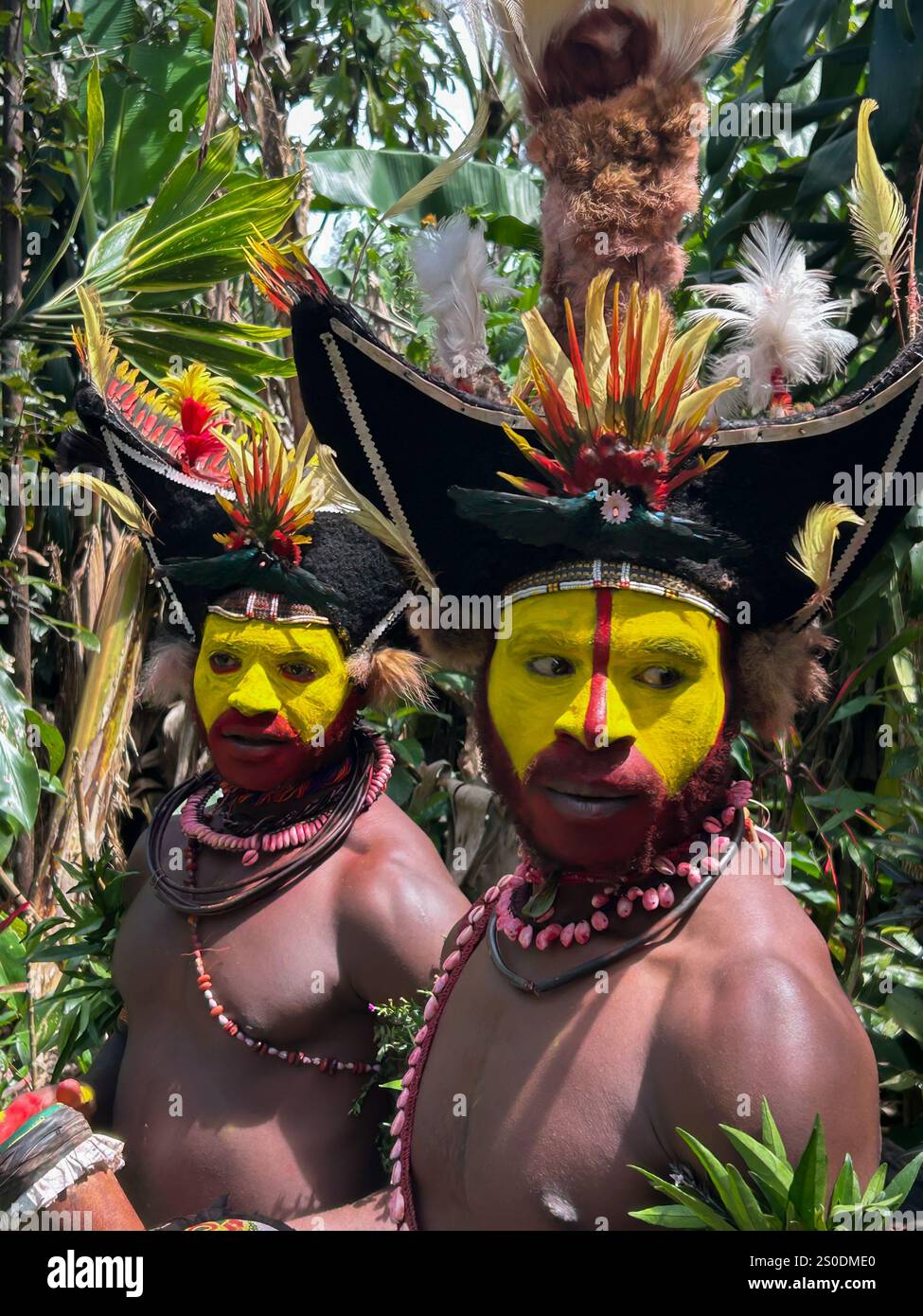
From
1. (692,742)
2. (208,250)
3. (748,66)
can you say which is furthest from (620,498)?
(748,66)

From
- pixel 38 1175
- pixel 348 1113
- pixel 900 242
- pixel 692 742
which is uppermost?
pixel 900 242

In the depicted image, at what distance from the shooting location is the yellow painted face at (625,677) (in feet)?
6.11

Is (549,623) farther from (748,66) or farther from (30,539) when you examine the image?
(30,539)

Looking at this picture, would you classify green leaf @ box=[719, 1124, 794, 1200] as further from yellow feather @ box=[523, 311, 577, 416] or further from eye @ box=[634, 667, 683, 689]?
yellow feather @ box=[523, 311, 577, 416]

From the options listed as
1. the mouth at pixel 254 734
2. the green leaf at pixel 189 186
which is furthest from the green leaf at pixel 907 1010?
the green leaf at pixel 189 186

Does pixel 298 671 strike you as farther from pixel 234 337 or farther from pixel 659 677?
pixel 234 337

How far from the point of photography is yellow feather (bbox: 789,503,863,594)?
186cm

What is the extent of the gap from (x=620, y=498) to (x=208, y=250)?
7.60 feet

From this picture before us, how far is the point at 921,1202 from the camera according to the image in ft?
6.56

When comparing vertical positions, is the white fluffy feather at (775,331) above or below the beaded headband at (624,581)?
above

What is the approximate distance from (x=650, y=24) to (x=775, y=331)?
21.6 inches

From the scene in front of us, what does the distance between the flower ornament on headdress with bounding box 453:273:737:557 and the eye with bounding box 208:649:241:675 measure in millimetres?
1097

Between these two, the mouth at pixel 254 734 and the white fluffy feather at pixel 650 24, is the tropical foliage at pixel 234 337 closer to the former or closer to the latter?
the white fluffy feather at pixel 650 24

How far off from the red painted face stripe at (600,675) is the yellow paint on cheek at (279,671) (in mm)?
1079
